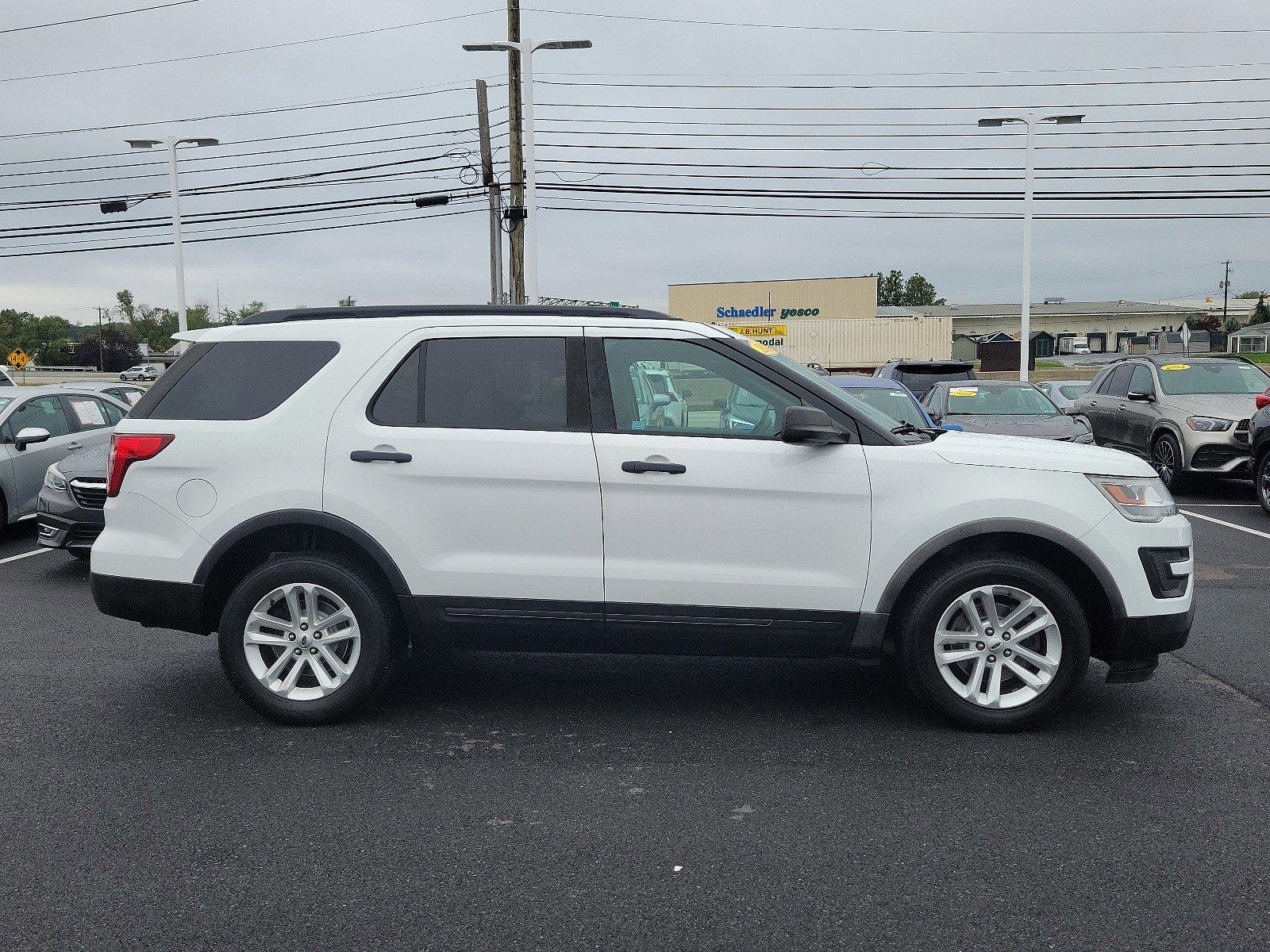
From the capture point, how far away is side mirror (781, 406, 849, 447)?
183 inches

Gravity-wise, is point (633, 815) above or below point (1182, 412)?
below

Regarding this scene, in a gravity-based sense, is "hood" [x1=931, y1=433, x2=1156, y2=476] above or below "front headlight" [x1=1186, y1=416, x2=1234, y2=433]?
above

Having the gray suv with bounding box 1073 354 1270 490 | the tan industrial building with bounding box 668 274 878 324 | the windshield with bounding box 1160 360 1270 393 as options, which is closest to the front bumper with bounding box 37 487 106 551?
the gray suv with bounding box 1073 354 1270 490

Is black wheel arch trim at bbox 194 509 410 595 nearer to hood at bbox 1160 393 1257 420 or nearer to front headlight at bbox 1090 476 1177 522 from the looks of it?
front headlight at bbox 1090 476 1177 522

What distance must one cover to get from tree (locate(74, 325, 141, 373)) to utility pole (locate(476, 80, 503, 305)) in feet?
264

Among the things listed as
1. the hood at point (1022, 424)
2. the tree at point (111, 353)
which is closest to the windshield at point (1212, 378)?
the hood at point (1022, 424)

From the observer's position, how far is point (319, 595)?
500 cm

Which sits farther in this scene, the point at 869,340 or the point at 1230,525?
the point at 869,340

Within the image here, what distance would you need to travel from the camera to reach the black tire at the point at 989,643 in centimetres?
475

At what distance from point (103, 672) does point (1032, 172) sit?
2739 cm

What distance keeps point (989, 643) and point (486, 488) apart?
2.29m

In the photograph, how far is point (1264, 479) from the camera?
12.2m

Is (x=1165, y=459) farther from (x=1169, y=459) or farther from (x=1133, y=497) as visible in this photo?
(x=1133, y=497)

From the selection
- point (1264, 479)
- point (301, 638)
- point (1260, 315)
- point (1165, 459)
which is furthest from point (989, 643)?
point (1260, 315)
